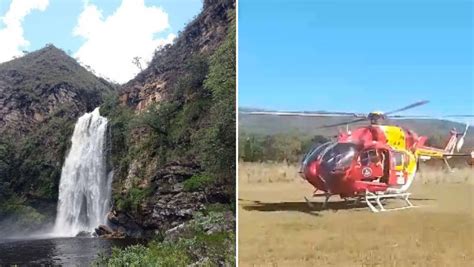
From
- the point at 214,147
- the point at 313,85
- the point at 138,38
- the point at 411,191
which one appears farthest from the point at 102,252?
the point at 411,191

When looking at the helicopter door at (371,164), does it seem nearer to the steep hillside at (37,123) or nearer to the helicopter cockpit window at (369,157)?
the helicopter cockpit window at (369,157)

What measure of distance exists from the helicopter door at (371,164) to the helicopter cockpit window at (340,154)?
122mm

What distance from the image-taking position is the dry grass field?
674 centimetres

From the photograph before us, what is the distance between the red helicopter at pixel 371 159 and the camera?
6949 mm

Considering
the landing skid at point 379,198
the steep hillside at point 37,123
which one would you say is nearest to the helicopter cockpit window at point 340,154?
the landing skid at point 379,198

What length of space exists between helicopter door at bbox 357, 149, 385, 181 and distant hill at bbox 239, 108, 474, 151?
0.34m

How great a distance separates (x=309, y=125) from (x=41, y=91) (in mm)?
3207

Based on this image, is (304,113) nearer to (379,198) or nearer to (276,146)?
(276,146)

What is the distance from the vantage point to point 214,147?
23.5 ft

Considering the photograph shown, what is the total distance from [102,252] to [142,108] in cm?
166

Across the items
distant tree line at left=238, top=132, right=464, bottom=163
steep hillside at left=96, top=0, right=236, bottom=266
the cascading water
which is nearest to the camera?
distant tree line at left=238, top=132, right=464, bottom=163

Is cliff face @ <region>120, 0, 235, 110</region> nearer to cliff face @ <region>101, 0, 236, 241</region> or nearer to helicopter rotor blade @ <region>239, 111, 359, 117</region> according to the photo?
cliff face @ <region>101, 0, 236, 241</region>

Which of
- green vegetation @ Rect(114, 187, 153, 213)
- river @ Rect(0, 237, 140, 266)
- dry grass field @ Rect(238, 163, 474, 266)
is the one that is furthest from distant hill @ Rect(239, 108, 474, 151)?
river @ Rect(0, 237, 140, 266)

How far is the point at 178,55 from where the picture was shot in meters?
7.50
